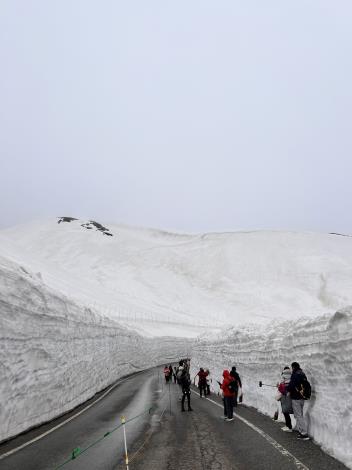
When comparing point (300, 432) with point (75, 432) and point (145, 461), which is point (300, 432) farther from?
point (75, 432)

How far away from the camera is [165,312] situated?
247 feet

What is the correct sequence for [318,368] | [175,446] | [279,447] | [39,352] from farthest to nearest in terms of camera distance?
[39,352] → [318,368] → [175,446] → [279,447]

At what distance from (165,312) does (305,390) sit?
67.0 metres

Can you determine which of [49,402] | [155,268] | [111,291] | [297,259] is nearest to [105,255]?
[155,268]

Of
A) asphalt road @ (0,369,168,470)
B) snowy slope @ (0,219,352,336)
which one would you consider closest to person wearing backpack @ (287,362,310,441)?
asphalt road @ (0,369,168,470)

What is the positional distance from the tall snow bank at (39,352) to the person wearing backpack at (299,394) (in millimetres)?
6477

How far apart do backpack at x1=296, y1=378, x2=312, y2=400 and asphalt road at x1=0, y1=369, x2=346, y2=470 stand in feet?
2.97

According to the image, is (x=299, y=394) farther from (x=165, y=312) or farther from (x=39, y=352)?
(x=165, y=312)

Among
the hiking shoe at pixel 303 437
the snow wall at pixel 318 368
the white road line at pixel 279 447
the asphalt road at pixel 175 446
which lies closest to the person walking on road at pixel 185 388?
the asphalt road at pixel 175 446

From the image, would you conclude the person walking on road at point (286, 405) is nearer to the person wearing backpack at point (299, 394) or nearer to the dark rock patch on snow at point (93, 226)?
the person wearing backpack at point (299, 394)

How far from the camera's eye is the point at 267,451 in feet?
26.8

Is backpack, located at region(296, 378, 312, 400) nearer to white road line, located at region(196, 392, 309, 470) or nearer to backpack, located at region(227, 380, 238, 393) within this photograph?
white road line, located at region(196, 392, 309, 470)

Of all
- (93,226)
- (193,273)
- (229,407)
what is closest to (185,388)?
(229,407)

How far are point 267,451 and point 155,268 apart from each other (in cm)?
9578
